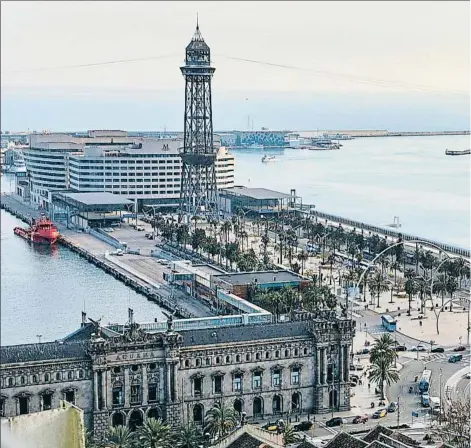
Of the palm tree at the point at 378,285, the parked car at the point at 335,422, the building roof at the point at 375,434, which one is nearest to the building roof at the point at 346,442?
the building roof at the point at 375,434

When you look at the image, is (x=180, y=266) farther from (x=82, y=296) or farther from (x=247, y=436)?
(x=247, y=436)

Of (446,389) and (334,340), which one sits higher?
(334,340)

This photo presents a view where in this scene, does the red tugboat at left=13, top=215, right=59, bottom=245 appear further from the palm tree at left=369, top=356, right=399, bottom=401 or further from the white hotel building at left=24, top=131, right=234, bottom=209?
the palm tree at left=369, top=356, right=399, bottom=401

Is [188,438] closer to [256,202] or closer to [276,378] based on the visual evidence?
[276,378]

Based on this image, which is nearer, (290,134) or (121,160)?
(121,160)

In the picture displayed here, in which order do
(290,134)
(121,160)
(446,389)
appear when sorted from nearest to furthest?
(446,389)
(121,160)
(290,134)

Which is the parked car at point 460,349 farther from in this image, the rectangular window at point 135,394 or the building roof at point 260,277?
the rectangular window at point 135,394

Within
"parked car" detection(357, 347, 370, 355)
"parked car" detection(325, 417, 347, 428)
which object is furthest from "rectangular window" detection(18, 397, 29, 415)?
"parked car" detection(357, 347, 370, 355)

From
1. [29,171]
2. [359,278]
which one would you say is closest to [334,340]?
[359,278]
